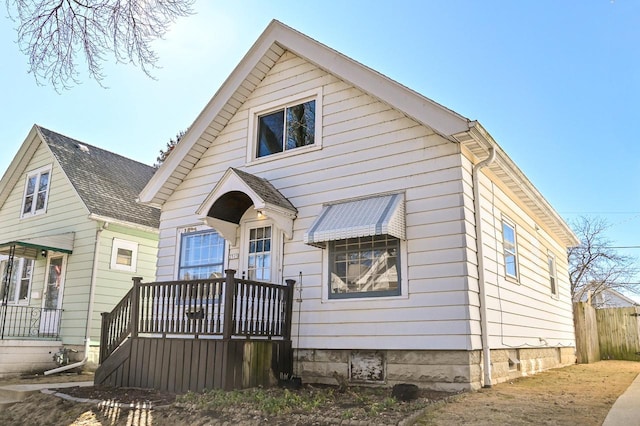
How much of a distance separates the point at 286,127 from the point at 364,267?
11.6 ft

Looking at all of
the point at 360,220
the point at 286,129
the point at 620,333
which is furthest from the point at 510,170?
the point at 620,333

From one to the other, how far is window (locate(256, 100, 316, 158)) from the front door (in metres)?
8.22

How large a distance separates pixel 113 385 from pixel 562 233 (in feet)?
41.2

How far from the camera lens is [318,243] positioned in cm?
895

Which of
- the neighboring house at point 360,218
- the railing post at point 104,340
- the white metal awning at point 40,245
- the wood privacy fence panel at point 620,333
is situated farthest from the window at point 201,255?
the wood privacy fence panel at point 620,333

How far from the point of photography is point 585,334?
15.2 metres

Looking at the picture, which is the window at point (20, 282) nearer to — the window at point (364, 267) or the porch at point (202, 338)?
the porch at point (202, 338)

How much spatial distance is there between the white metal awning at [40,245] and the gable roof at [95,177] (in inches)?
51.9

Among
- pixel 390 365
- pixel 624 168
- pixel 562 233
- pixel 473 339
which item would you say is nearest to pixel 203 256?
pixel 390 365

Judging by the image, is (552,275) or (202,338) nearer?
(202,338)

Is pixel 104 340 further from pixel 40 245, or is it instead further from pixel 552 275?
pixel 552 275

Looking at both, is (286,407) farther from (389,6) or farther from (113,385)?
(389,6)

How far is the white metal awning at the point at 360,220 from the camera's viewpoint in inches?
306

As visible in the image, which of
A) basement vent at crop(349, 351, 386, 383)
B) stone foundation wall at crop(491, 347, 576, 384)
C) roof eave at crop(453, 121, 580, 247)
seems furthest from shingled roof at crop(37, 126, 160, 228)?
stone foundation wall at crop(491, 347, 576, 384)
